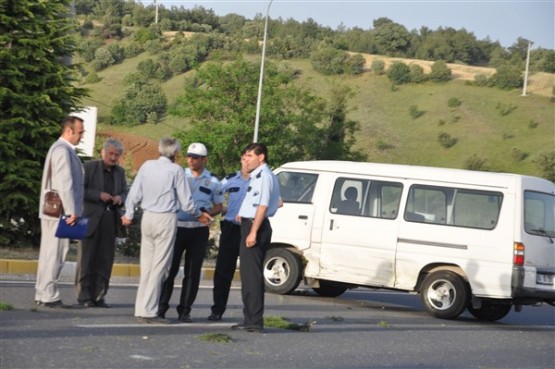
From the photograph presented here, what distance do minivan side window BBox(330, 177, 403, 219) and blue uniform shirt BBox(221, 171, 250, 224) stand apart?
15.0ft

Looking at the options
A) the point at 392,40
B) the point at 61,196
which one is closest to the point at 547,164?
the point at 392,40

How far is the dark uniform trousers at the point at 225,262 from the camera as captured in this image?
12.3m

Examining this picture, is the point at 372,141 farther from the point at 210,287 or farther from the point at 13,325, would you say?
the point at 13,325

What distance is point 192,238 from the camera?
1202cm

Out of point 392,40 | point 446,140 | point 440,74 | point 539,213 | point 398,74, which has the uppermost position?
point 392,40

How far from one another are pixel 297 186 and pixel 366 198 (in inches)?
44.7

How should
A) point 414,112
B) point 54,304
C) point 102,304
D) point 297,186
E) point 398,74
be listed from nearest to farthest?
point 54,304 < point 102,304 < point 297,186 < point 414,112 < point 398,74

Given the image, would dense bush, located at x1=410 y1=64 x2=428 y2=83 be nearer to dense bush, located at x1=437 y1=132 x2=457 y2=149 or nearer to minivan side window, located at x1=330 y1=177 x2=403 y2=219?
dense bush, located at x1=437 y1=132 x2=457 y2=149

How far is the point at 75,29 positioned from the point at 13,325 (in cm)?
1096

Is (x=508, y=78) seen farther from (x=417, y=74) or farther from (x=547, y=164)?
(x=547, y=164)

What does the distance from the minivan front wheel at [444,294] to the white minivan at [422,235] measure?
13 millimetres

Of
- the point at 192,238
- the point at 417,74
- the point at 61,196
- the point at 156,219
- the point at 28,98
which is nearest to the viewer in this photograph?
the point at 156,219

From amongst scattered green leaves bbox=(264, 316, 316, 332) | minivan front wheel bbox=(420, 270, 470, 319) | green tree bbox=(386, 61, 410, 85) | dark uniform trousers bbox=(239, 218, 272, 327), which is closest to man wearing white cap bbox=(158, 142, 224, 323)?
dark uniform trousers bbox=(239, 218, 272, 327)

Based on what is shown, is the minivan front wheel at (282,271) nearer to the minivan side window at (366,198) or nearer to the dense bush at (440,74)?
the minivan side window at (366,198)
